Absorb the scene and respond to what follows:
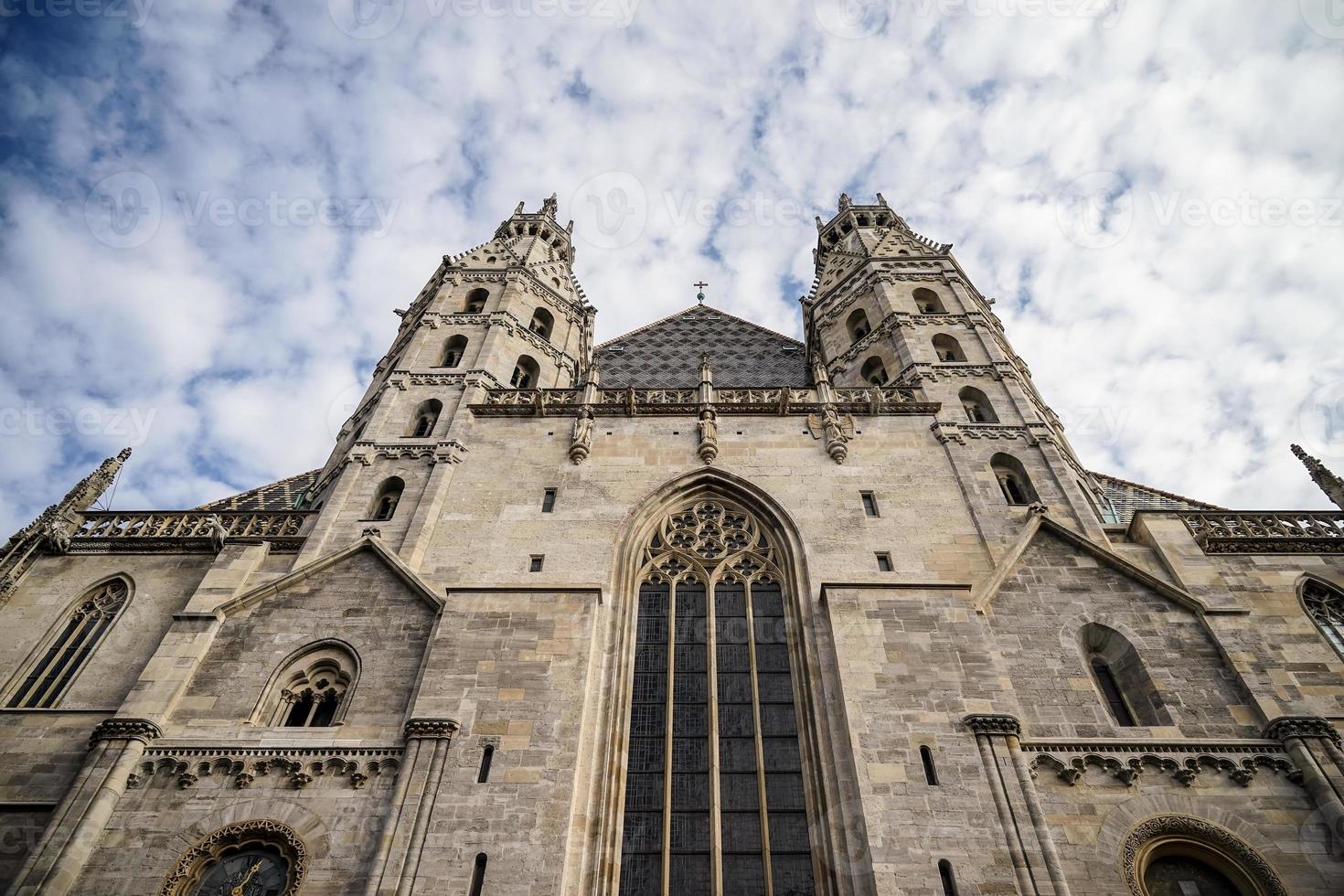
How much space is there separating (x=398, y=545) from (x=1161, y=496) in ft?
55.6

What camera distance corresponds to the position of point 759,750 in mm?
12375

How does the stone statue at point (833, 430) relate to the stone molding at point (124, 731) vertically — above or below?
above

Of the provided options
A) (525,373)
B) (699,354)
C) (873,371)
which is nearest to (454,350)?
(525,373)

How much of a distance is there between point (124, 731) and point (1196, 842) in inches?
554

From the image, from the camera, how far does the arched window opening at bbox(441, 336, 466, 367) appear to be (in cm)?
2139

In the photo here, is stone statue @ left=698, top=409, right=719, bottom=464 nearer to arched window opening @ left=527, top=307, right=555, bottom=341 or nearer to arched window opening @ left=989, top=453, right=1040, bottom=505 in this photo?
arched window opening @ left=989, top=453, right=1040, bottom=505

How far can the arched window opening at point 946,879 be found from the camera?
10.0 meters

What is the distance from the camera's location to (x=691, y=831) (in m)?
11.5

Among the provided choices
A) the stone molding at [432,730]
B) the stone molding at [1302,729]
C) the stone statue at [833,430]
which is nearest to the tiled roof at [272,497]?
the stone molding at [432,730]

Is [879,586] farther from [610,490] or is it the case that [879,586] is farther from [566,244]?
[566,244]

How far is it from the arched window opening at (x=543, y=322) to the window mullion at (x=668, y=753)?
11.1 m

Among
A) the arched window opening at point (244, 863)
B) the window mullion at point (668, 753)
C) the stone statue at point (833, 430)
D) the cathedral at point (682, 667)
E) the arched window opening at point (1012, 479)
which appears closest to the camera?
the arched window opening at point (244, 863)

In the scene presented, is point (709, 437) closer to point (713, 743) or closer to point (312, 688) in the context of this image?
point (713, 743)

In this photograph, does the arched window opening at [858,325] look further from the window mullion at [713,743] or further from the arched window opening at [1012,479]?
the window mullion at [713,743]
